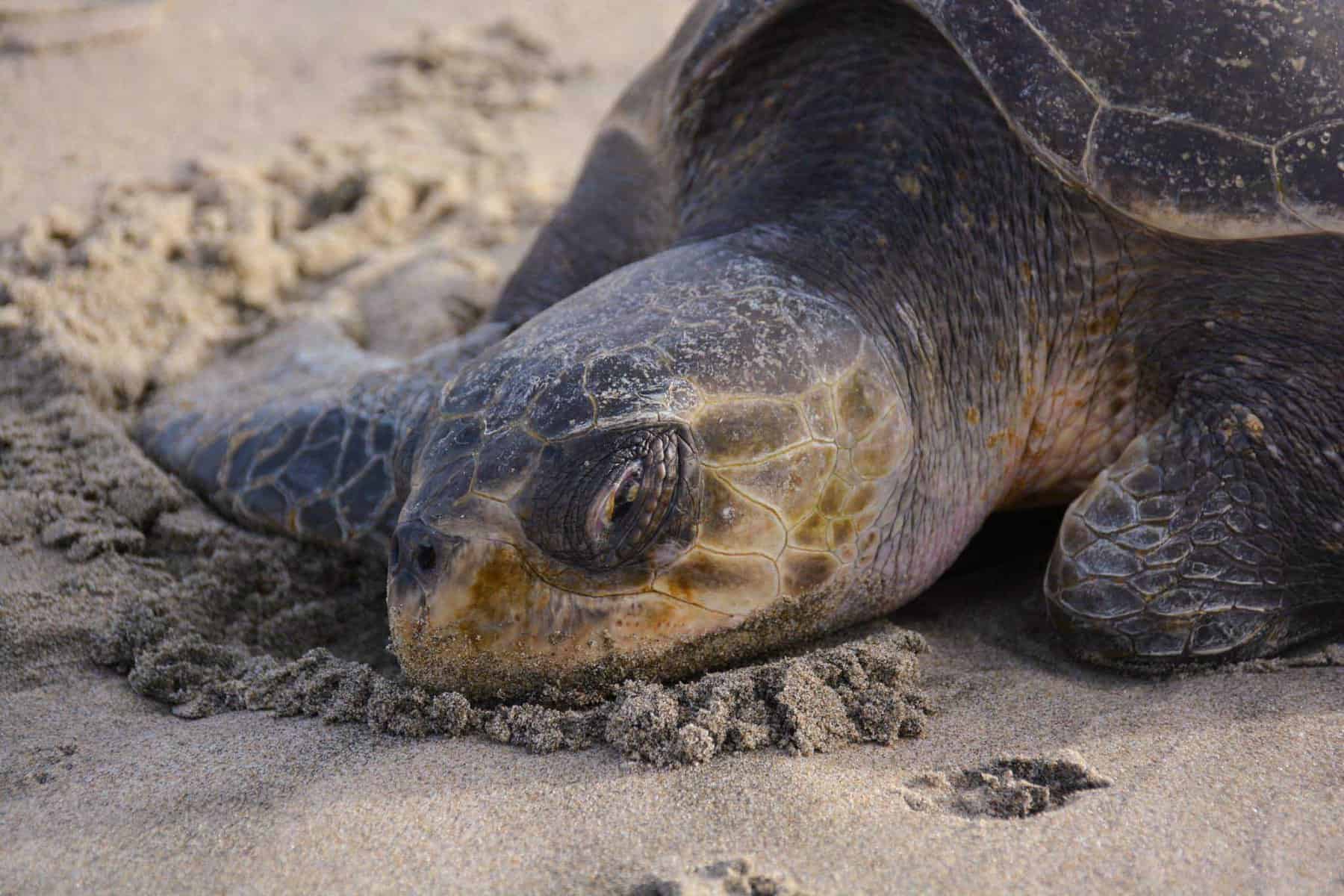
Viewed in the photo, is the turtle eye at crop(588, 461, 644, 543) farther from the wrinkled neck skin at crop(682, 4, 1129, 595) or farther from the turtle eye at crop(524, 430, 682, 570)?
the wrinkled neck skin at crop(682, 4, 1129, 595)

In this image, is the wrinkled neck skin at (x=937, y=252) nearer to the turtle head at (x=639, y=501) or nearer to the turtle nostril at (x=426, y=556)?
the turtle head at (x=639, y=501)

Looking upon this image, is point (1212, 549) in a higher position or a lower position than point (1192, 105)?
lower

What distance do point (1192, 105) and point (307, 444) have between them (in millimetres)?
1929

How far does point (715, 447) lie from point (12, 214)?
2962 millimetres

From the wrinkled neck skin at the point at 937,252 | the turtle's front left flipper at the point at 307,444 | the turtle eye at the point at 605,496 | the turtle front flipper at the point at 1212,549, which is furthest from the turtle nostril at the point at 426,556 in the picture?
the turtle front flipper at the point at 1212,549

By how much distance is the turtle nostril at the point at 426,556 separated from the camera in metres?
1.77

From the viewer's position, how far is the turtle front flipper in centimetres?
200

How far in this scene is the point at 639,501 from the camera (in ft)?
5.81

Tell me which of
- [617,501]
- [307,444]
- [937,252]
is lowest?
[307,444]

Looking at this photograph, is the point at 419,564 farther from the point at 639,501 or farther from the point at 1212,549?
the point at 1212,549

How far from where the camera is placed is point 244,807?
159cm

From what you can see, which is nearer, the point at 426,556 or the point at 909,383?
the point at 426,556

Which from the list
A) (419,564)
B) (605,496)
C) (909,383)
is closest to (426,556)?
(419,564)

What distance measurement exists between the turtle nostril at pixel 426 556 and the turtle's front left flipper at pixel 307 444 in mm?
404
